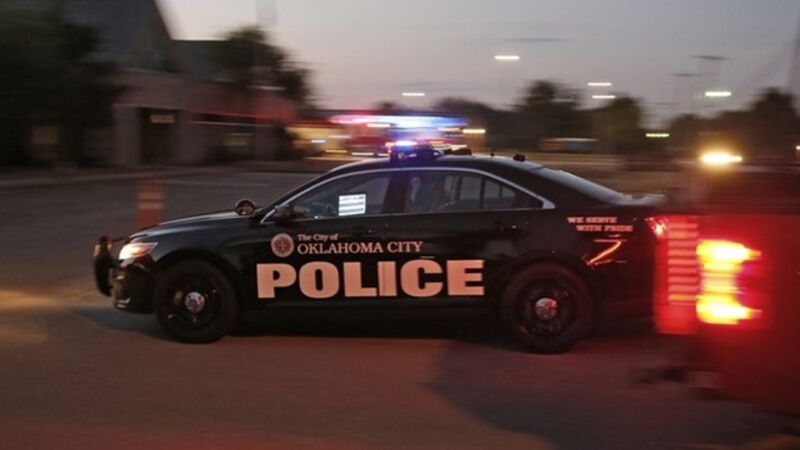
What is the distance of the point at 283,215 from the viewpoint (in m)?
7.64

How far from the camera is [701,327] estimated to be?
4.39 m

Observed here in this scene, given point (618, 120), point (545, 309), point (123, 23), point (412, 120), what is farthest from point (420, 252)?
point (618, 120)

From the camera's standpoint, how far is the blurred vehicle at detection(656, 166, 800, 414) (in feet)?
13.6

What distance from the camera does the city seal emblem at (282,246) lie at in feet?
25.0

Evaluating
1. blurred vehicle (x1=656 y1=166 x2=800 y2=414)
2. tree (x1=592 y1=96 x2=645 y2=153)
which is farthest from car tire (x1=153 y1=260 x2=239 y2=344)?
tree (x1=592 y1=96 x2=645 y2=153)

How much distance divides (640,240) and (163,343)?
4019 mm

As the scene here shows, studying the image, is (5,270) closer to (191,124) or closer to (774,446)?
(774,446)

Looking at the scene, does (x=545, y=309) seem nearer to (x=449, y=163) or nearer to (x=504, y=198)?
(x=504, y=198)

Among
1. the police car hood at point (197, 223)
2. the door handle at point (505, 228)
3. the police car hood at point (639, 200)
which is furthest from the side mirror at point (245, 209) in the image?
the police car hood at point (639, 200)

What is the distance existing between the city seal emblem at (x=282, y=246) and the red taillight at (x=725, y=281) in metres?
4.01

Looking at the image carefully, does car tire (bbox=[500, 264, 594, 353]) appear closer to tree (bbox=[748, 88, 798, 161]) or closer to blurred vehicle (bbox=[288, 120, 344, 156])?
tree (bbox=[748, 88, 798, 161])

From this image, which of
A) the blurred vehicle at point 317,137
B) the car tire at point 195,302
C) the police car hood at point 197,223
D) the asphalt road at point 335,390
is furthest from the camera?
the blurred vehicle at point 317,137

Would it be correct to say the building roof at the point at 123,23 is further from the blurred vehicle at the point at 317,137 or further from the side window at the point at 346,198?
the side window at the point at 346,198

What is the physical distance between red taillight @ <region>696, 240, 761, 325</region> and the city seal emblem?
401cm
